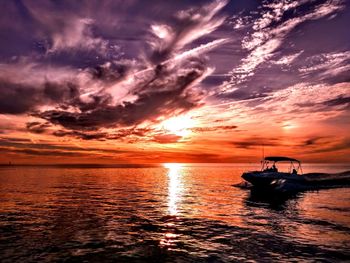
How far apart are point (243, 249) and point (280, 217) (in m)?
13.4

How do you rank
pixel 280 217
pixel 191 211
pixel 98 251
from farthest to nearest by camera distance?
pixel 191 211 < pixel 280 217 < pixel 98 251

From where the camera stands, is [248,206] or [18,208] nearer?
[18,208]

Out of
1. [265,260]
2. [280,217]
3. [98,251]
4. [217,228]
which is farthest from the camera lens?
[280,217]

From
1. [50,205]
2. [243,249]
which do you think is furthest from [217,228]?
[50,205]

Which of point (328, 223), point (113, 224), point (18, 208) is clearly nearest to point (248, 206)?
point (328, 223)

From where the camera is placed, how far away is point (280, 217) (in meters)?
29.8

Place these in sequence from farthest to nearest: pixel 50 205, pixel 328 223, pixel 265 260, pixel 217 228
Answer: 1. pixel 50 205
2. pixel 328 223
3. pixel 217 228
4. pixel 265 260

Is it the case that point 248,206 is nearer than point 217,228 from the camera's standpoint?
No

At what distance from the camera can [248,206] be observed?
37.3m

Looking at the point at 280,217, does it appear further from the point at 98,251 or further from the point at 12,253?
the point at 12,253

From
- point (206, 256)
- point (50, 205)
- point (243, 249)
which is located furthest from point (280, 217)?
point (50, 205)

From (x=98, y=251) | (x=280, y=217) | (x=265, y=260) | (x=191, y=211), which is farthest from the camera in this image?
(x=191, y=211)

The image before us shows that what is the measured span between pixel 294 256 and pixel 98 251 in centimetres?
1159

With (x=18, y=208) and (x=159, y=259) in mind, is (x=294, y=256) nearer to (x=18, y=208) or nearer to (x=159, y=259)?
(x=159, y=259)
